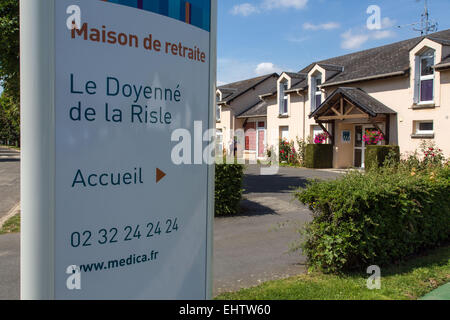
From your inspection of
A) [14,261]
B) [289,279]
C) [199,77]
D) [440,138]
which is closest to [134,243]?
[199,77]

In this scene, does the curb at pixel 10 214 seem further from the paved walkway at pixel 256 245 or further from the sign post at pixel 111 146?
the sign post at pixel 111 146

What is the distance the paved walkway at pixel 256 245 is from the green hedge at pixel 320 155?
11.5 m

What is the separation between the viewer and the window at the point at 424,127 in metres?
17.2

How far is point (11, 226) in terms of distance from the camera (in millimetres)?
7883

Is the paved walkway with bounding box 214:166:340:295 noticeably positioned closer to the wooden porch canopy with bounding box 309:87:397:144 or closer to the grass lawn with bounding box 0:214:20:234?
the grass lawn with bounding box 0:214:20:234

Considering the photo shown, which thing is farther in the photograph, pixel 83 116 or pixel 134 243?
pixel 134 243

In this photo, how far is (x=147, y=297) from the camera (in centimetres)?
204

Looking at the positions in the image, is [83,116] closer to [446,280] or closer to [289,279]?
[289,279]

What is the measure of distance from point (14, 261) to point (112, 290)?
4.44 meters

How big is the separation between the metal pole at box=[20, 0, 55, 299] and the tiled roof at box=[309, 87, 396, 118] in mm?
18081

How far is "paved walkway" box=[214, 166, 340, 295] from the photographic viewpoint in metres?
5.04

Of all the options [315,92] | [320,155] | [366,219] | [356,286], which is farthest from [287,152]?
[356,286]

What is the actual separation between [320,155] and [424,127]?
19.2 ft

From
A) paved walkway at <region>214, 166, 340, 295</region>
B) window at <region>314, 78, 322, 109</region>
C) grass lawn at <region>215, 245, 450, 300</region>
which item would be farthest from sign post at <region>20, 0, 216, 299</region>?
window at <region>314, 78, 322, 109</region>
